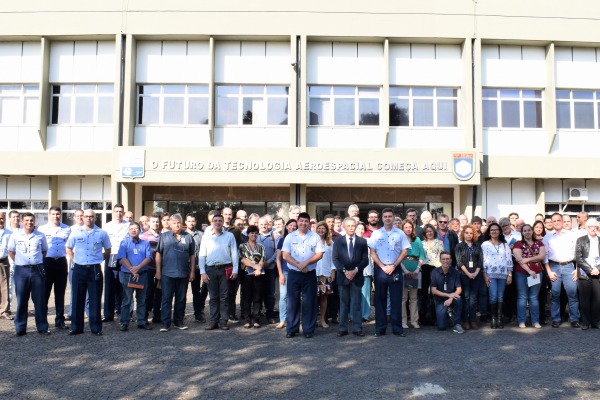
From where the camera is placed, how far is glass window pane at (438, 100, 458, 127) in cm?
1880

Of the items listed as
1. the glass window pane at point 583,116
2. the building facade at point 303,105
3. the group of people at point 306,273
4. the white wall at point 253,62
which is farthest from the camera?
the glass window pane at point 583,116

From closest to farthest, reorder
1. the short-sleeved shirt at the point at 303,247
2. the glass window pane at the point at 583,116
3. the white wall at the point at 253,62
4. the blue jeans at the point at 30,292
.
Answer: the blue jeans at the point at 30,292 < the short-sleeved shirt at the point at 303,247 < the white wall at the point at 253,62 < the glass window pane at the point at 583,116

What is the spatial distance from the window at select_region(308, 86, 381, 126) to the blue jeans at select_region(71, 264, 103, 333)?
11.8 meters

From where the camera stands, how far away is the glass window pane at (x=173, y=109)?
1853 cm

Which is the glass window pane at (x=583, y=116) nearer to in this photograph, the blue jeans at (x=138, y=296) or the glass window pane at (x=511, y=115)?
the glass window pane at (x=511, y=115)

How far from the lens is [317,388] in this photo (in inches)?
210

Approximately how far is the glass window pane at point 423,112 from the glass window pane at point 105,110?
1066 centimetres

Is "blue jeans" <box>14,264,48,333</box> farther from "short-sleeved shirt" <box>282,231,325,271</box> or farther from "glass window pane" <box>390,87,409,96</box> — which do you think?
"glass window pane" <box>390,87,409,96</box>

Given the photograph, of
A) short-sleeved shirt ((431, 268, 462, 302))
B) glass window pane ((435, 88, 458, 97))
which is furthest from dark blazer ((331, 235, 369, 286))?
glass window pane ((435, 88, 458, 97))

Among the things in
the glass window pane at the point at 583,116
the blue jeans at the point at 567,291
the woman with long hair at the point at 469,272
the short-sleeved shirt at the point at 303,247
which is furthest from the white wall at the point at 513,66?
the short-sleeved shirt at the point at 303,247

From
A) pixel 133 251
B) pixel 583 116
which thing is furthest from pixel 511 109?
pixel 133 251

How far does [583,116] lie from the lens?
61.9 ft

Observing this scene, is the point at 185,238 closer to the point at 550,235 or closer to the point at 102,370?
the point at 102,370

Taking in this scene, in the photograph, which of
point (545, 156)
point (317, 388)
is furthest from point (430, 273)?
point (545, 156)
